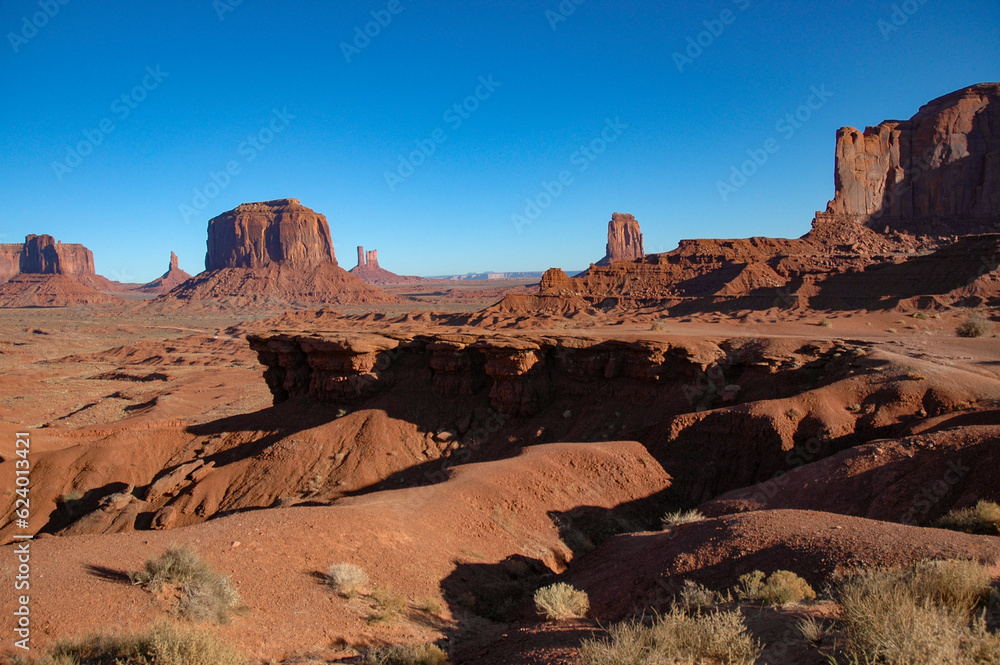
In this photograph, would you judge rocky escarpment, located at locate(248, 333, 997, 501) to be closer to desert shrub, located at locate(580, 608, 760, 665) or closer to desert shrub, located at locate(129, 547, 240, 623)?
desert shrub, located at locate(580, 608, 760, 665)

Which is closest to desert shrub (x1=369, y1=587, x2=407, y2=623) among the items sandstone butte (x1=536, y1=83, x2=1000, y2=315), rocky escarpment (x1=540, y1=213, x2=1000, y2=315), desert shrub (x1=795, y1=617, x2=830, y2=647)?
desert shrub (x1=795, y1=617, x2=830, y2=647)

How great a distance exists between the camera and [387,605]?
7.88 meters

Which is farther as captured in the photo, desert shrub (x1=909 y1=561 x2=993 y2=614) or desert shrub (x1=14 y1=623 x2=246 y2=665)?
desert shrub (x1=14 y1=623 x2=246 y2=665)

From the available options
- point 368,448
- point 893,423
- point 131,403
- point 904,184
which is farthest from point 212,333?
point 904,184

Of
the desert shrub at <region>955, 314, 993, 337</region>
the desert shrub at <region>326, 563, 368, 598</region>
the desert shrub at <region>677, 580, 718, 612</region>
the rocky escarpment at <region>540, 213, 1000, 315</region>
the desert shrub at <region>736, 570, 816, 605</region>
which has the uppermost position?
the rocky escarpment at <region>540, 213, 1000, 315</region>

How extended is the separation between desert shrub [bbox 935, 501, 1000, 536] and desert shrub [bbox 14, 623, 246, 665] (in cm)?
993

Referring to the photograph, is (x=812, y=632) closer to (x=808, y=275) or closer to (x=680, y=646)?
(x=680, y=646)

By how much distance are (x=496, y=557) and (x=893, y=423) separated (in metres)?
10.7

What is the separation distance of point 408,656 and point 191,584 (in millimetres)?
3091

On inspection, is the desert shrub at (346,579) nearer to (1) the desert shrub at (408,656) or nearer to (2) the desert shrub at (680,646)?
(1) the desert shrub at (408,656)

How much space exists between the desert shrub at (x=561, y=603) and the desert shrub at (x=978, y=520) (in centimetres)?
569

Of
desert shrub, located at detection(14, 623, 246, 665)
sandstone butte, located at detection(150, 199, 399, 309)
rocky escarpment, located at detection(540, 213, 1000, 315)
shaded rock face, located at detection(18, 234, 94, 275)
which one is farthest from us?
shaded rock face, located at detection(18, 234, 94, 275)

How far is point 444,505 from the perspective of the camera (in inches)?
466

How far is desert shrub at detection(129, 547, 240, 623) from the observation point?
259 inches
